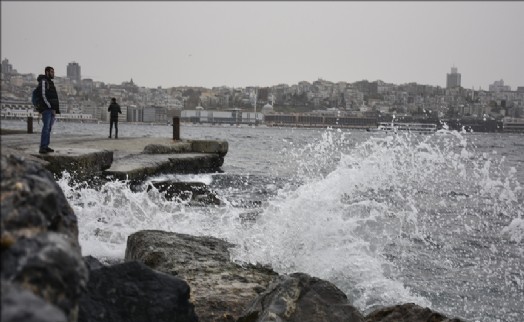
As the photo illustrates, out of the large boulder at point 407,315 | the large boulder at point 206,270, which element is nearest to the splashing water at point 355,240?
the large boulder at point 206,270

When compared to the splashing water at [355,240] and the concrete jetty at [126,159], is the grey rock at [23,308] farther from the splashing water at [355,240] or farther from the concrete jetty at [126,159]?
the splashing water at [355,240]

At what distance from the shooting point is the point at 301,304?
10.5 ft

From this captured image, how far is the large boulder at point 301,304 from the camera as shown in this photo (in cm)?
309

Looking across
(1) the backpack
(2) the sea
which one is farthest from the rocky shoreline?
(1) the backpack

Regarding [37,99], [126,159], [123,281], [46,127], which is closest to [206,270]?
[123,281]

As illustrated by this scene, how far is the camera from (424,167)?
22.3m

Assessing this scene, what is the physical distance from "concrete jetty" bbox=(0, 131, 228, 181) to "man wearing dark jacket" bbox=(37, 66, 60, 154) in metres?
0.19

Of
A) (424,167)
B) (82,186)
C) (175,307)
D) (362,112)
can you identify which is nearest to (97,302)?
(175,307)

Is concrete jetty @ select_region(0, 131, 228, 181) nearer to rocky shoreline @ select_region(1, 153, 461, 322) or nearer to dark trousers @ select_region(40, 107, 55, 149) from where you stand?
dark trousers @ select_region(40, 107, 55, 149)

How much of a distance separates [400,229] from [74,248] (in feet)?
26.4

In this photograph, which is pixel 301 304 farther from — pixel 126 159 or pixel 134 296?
pixel 126 159

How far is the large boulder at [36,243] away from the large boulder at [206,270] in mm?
1781

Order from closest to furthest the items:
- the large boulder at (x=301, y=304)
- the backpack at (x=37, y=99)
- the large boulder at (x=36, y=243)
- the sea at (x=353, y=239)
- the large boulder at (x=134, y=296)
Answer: the large boulder at (x=36, y=243) < the large boulder at (x=134, y=296) < the large boulder at (x=301, y=304) < the sea at (x=353, y=239) < the backpack at (x=37, y=99)

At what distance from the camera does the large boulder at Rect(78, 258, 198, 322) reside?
2256mm
